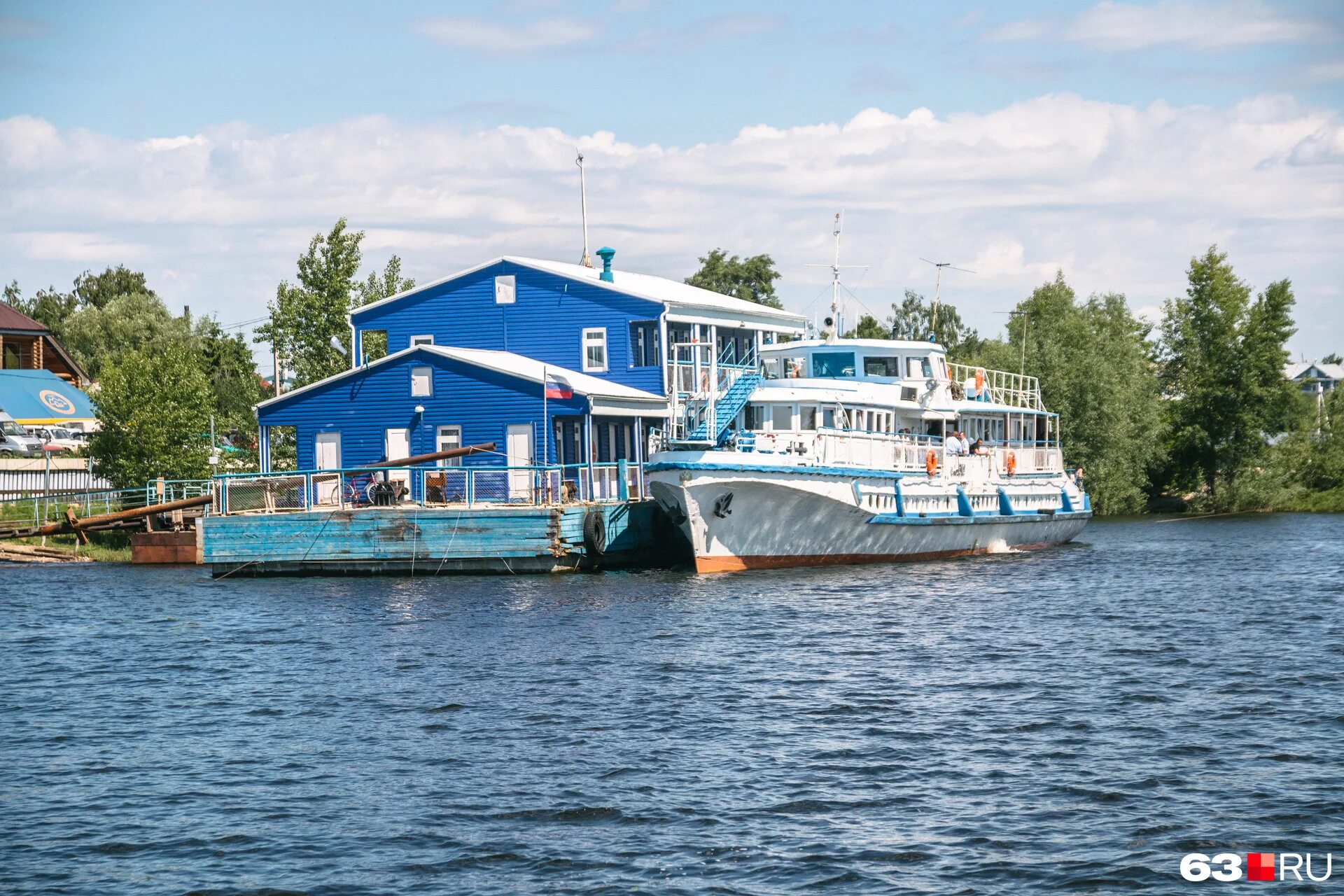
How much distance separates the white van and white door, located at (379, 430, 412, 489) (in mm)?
26886

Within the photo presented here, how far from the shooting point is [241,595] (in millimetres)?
37562

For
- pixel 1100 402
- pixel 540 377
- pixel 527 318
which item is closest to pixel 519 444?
pixel 540 377

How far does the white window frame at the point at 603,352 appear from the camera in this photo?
51.4 meters

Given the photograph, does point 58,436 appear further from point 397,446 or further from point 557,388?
point 557,388

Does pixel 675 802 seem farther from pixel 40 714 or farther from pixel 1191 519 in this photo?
pixel 1191 519

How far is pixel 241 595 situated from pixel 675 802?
75.4 feet

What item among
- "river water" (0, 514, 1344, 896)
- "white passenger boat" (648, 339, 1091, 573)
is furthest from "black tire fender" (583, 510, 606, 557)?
"river water" (0, 514, 1344, 896)

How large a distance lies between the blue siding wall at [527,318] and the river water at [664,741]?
649 inches

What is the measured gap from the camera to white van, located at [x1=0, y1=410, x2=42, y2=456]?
6581 cm

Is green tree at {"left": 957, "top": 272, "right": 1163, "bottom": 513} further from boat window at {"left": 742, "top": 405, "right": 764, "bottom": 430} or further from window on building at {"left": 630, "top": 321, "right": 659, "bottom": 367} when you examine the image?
boat window at {"left": 742, "top": 405, "right": 764, "bottom": 430}

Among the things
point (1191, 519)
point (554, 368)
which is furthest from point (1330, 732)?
point (1191, 519)

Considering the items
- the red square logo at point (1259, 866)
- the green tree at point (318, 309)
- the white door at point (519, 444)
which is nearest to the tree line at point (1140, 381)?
the green tree at point (318, 309)

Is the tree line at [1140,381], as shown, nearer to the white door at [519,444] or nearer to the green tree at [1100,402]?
the green tree at [1100,402]

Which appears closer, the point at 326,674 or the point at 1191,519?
the point at 326,674
